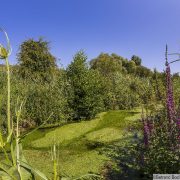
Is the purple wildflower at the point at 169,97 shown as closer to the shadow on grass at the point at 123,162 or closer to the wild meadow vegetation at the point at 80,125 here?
the wild meadow vegetation at the point at 80,125

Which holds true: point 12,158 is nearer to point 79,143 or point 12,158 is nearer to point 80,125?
point 79,143

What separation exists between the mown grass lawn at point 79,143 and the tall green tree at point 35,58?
41.7 feet

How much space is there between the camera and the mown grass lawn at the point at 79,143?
28.9ft

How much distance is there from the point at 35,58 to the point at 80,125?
15292 mm

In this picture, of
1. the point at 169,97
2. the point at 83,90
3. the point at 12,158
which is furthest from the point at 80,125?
the point at 12,158

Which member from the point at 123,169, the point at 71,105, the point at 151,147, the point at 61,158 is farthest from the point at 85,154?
the point at 71,105

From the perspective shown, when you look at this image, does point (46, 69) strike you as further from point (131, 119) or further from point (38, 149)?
point (38, 149)

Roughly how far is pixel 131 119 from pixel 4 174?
51.3ft

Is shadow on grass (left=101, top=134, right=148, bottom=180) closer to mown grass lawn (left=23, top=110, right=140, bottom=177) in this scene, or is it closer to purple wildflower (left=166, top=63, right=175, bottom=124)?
mown grass lawn (left=23, top=110, right=140, bottom=177)

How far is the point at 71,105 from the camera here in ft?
59.8

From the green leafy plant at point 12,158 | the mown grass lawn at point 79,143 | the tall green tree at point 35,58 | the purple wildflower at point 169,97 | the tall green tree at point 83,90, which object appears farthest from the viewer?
the tall green tree at point 35,58

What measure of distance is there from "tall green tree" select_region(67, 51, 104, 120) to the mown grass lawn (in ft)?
2.33

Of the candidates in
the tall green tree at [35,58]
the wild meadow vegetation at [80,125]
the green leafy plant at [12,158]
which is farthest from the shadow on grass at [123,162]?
the tall green tree at [35,58]

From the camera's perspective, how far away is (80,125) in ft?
52.4
